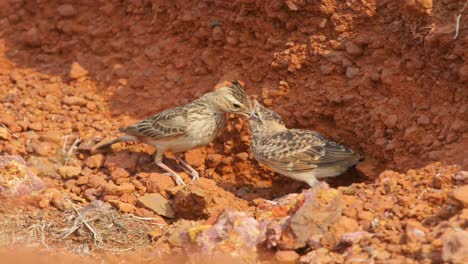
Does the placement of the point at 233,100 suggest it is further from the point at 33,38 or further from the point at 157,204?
the point at 33,38

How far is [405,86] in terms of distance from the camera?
1000 cm

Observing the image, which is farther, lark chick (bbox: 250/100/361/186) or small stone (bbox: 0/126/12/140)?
small stone (bbox: 0/126/12/140)

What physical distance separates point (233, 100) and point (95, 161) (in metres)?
1.91

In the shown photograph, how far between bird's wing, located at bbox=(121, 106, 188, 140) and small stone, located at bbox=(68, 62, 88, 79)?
1666 mm

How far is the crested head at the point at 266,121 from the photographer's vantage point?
10570 millimetres

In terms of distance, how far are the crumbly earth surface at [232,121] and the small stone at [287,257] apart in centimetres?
2

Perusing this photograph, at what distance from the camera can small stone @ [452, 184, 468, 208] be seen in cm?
792

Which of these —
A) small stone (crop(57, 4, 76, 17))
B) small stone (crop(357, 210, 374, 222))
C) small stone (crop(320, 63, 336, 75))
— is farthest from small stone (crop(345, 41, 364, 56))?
small stone (crop(57, 4, 76, 17))

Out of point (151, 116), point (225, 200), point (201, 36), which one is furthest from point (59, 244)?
point (201, 36)

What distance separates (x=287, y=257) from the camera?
26.8 ft

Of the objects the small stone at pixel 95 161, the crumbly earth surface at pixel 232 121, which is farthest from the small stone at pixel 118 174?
the small stone at pixel 95 161

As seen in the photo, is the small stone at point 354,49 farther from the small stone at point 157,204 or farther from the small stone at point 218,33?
the small stone at point 157,204

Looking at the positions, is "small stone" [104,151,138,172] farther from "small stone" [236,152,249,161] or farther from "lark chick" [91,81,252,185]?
"small stone" [236,152,249,161]

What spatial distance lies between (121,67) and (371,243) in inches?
224
